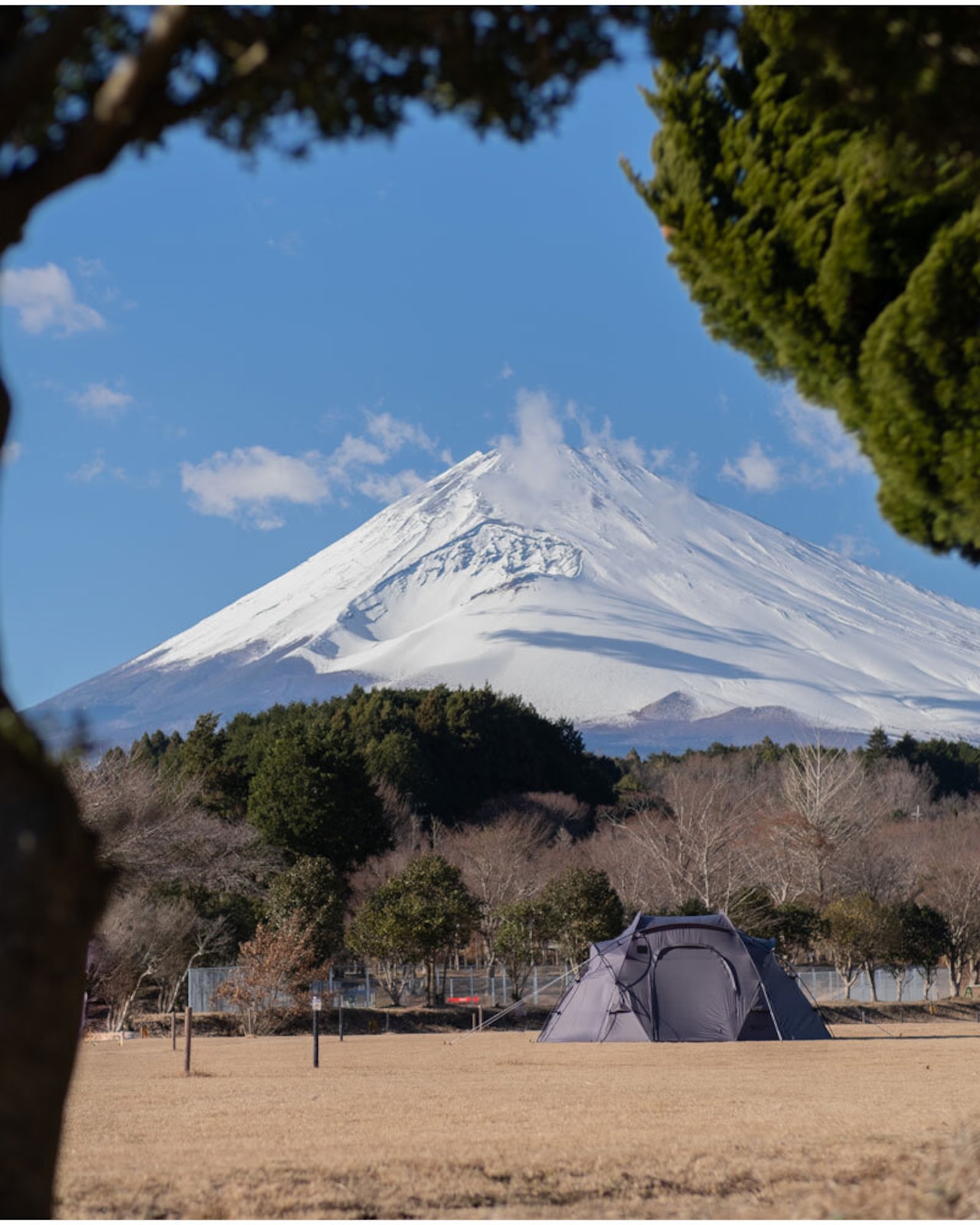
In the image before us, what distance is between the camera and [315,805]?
113 ft

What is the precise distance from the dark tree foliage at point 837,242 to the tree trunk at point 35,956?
358cm

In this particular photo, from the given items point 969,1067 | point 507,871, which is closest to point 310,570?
point 507,871

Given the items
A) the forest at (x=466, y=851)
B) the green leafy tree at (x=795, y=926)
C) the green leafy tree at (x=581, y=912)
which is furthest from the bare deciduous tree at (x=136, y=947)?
the green leafy tree at (x=795, y=926)

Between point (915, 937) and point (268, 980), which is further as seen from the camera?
point (915, 937)

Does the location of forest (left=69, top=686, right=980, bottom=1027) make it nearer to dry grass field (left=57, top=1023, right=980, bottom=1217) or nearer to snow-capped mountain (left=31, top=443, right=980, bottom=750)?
dry grass field (left=57, top=1023, right=980, bottom=1217)

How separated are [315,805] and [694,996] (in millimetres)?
15648

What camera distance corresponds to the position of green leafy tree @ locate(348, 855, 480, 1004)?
27.9 metres

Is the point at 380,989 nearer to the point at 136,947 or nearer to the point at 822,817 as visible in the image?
the point at 136,947

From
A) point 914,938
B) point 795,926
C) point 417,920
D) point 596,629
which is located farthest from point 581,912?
point 596,629

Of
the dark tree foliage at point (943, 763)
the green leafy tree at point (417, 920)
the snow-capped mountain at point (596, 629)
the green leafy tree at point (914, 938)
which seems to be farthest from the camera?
the snow-capped mountain at point (596, 629)

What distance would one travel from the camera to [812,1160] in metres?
6.83

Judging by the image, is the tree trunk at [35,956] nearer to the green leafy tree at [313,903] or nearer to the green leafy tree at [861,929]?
the green leafy tree at [313,903]

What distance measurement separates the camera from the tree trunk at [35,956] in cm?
279

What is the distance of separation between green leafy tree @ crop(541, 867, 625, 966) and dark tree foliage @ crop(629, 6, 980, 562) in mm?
23332
